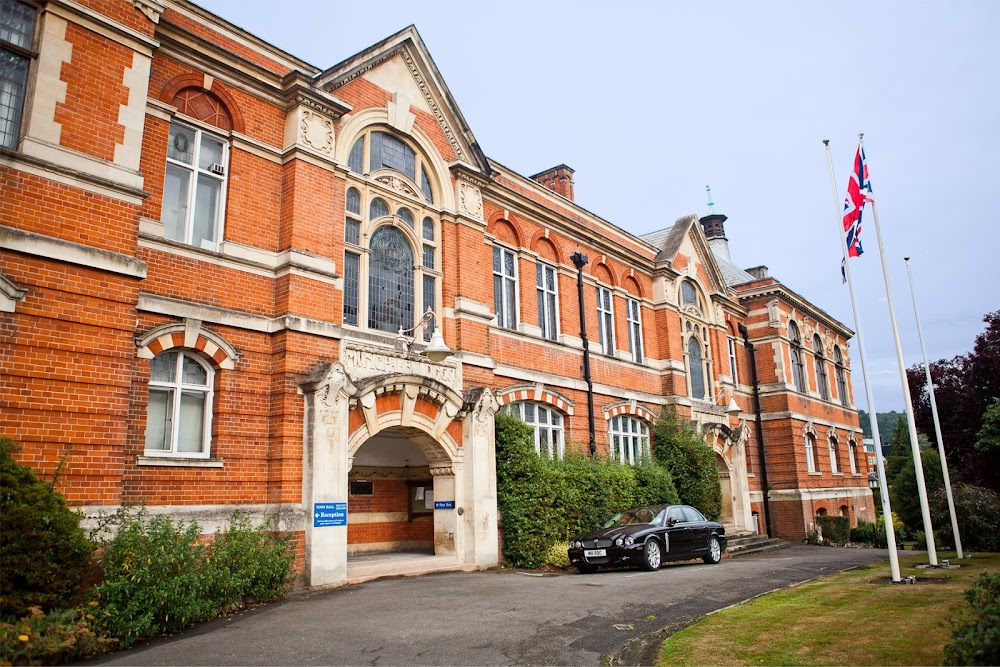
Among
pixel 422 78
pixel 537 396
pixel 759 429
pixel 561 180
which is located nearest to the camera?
pixel 422 78

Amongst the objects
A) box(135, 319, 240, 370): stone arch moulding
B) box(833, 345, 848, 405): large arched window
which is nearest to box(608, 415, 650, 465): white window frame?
box(135, 319, 240, 370): stone arch moulding

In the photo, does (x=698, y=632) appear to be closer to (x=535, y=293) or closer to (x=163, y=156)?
(x=163, y=156)

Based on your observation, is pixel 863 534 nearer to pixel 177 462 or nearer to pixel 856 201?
pixel 856 201

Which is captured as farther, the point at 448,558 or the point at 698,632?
the point at 448,558

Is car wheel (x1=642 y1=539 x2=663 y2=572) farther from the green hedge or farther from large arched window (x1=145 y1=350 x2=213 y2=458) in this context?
large arched window (x1=145 y1=350 x2=213 y2=458)

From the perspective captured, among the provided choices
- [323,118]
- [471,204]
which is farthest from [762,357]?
[323,118]

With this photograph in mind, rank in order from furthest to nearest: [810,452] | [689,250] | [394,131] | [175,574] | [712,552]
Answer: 1. [810,452]
2. [689,250]
3. [712,552]
4. [394,131]
5. [175,574]

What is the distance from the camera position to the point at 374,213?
51.1 ft

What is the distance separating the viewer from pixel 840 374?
39406 mm

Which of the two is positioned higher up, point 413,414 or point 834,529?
point 413,414

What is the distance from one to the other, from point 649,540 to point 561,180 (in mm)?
14162

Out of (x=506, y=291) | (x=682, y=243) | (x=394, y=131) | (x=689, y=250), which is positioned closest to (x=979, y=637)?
(x=394, y=131)

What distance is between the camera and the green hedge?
16109 mm

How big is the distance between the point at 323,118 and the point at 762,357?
23.8 meters
